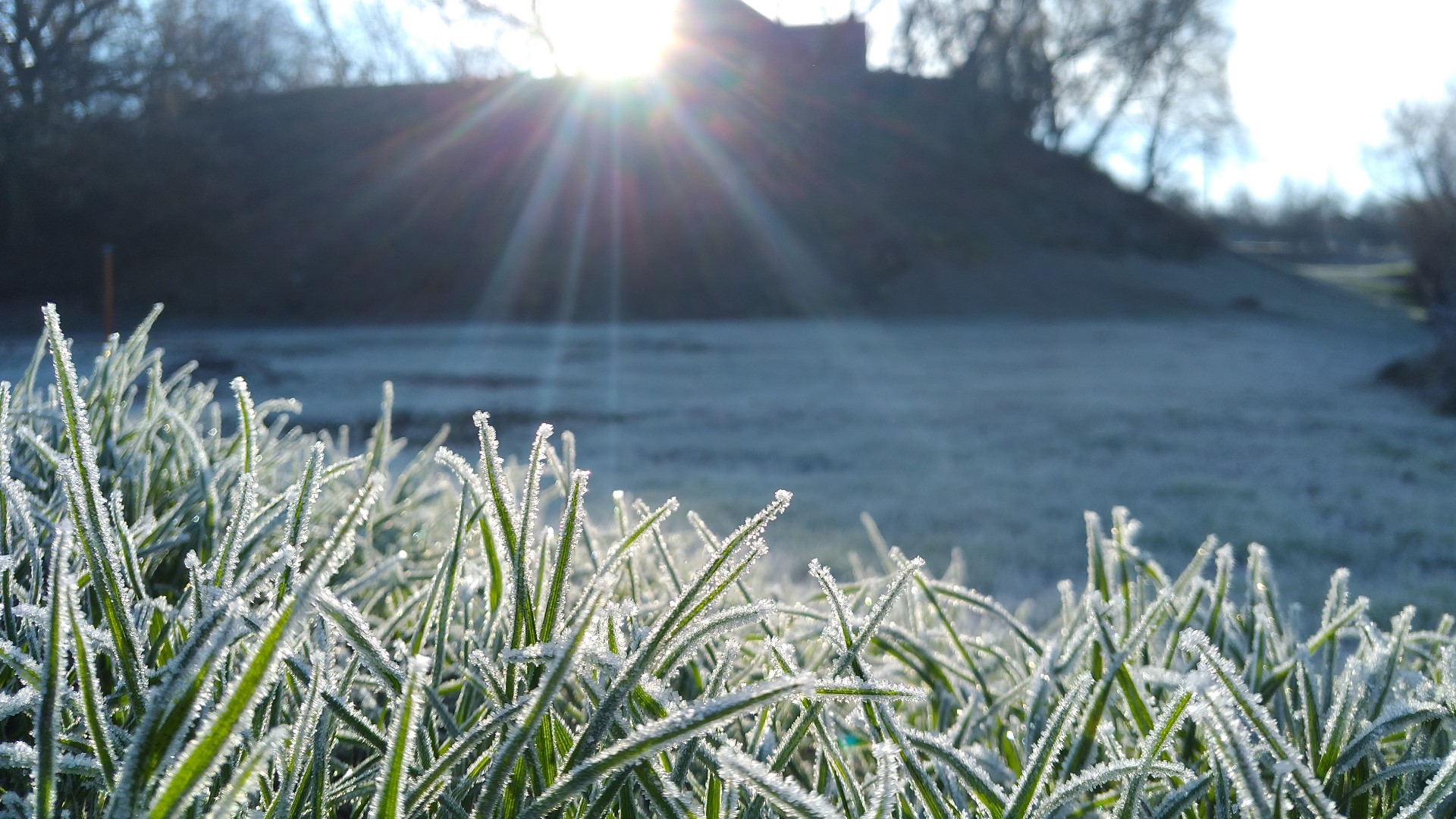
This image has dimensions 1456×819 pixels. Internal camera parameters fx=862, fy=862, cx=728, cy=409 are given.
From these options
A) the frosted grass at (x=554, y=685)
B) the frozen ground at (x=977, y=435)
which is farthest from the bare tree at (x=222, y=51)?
the frosted grass at (x=554, y=685)

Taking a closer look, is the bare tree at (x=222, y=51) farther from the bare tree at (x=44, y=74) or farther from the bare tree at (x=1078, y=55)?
the bare tree at (x=1078, y=55)

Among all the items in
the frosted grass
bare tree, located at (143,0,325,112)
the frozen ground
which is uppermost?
bare tree, located at (143,0,325,112)

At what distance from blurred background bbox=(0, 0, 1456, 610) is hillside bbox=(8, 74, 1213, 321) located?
0.26 feet

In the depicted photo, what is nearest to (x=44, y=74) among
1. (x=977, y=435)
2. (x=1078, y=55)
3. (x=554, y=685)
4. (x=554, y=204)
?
(x=977, y=435)

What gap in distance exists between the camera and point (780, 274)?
15969 millimetres

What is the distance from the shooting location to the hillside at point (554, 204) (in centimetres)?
1434

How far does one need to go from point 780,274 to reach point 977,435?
11.4 metres

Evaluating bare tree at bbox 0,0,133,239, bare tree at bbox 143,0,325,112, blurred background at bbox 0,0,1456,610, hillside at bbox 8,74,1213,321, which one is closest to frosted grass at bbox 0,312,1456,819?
blurred background at bbox 0,0,1456,610

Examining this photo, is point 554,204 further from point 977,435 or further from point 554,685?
point 554,685

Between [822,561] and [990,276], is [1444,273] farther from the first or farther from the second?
[822,561]

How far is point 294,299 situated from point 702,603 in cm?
1588

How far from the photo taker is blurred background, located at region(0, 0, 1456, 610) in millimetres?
3730

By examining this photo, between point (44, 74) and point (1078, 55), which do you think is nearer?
point (44, 74)

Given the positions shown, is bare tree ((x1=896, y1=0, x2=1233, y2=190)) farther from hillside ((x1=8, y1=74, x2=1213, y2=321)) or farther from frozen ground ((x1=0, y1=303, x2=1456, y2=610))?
frozen ground ((x1=0, y1=303, x2=1456, y2=610))
